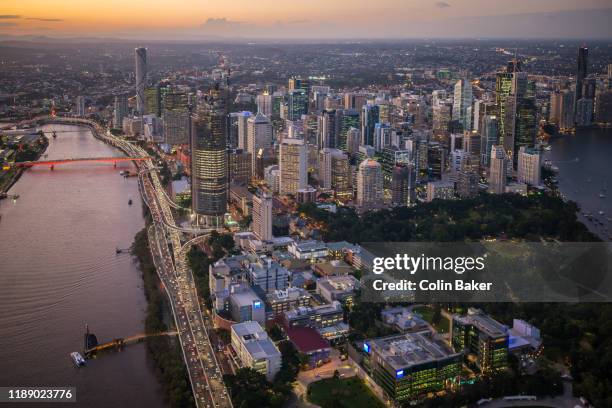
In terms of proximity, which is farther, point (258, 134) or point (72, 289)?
point (258, 134)

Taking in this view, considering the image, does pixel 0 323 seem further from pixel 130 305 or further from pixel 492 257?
pixel 492 257

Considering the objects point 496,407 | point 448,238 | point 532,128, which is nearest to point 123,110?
point 532,128

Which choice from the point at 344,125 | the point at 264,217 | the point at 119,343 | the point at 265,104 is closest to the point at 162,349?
the point at 119,343

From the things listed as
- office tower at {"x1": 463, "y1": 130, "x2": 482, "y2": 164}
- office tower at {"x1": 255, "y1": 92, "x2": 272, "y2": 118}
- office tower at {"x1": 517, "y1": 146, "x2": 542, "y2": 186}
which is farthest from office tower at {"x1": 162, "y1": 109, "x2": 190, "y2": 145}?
office tower at {"x1": 517, "y1": 146, "x2": 542, "y2": 186}

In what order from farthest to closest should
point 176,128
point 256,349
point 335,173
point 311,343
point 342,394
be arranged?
point 176,128 → point 335,173 → point 311,343 → point 256,349 → point 342,394

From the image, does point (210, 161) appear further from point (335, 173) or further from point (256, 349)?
point (256, 349)

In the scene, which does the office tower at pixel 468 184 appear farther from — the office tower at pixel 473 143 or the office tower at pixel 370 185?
the office tower at pixel 473 143
